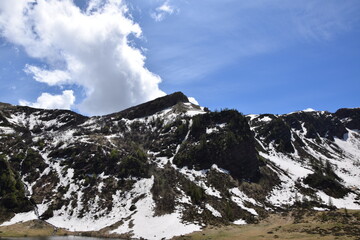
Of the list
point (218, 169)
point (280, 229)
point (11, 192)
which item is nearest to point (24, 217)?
point (11, 192)

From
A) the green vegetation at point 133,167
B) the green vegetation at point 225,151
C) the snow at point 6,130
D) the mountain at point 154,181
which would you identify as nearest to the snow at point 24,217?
the mountain at point 154,181

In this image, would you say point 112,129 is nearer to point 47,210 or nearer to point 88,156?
point 88,156

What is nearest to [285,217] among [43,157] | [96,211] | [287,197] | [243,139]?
[287,197]

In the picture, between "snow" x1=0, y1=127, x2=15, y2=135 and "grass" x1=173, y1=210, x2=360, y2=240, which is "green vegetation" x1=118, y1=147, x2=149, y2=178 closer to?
"grass" x1=173, y1=210, x2=360, y2=240

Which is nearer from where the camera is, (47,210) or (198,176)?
(47,210)

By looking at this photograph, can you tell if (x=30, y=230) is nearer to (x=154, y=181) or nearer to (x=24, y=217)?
(x=24, y=217)

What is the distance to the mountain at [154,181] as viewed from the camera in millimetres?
105750

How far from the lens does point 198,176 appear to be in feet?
454

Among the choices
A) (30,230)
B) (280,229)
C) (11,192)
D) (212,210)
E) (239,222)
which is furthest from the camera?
(11,192)

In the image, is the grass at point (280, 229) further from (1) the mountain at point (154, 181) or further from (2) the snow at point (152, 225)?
(1) the mountain at point (154, 181)

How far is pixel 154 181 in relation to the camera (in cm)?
12838

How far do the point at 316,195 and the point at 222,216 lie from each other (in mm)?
58583

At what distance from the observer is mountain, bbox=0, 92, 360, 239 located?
10575cm

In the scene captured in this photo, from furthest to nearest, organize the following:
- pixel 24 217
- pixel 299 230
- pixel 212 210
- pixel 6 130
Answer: pixel 6 130 → pixel 212 210 → pixel 24 217 → pixel 299 230
